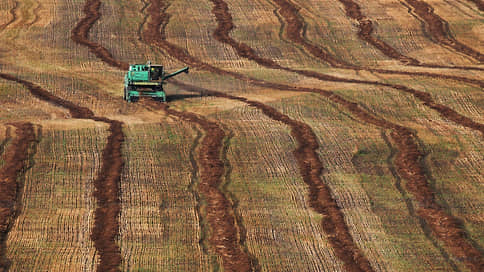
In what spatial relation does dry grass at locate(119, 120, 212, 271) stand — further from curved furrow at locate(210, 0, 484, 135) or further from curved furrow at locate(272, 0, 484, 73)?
curved furrow at locate(272, 0, 484, 73)

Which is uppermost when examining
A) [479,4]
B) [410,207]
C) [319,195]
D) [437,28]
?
[410,207]

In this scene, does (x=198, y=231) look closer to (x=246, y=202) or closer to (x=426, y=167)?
(x=246, y=202)

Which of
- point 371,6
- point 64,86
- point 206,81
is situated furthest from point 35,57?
point 371,6

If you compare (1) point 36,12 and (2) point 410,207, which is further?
(1) point 36,12

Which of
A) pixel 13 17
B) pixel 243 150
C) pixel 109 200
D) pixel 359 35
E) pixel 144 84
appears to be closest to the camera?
→ pixel 109 200

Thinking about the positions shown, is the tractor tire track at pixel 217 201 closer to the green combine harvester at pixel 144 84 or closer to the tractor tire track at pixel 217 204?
the tractor tire track at pixel 217 204

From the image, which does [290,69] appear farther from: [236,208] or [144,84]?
[236,208]

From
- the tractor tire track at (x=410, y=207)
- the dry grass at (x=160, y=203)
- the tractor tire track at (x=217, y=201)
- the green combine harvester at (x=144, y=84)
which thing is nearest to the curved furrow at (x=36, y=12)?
the green combine harvester at (x=144, y=84)

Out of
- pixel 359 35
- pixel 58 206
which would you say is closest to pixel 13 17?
pixel 359 35
